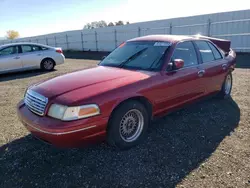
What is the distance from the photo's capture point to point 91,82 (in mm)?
3260

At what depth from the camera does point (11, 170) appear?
2939 millimetres

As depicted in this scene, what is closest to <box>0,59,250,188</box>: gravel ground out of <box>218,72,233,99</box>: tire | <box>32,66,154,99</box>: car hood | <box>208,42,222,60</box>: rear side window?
<box>32,66,154,99</box>: car hood

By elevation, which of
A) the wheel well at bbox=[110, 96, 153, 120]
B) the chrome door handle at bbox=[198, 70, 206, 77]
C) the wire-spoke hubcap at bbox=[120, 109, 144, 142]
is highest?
the chrome door handle at bbox=[198, 70, 206, 77]

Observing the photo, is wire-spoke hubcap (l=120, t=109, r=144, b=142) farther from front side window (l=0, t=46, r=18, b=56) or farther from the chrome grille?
front side window (l=0, t=46, r=18, b=56)

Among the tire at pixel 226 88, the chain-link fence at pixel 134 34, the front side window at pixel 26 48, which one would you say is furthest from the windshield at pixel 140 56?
the chain-link fence at pixel 134 34

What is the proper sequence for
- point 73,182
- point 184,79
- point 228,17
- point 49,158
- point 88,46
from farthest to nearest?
point 88,46 → point 228,17 → point 184,79 → point 49,158 → point 73,182

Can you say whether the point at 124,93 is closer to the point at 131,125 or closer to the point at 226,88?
the point at 131,125

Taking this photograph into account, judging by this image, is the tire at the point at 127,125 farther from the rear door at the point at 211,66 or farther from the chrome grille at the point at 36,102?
the rear door at the point at 211,66

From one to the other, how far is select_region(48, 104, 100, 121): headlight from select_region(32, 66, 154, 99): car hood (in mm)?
169

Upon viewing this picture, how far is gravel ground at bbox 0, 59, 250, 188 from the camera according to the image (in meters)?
2.69

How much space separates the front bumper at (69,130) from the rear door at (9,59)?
7804 millimetres

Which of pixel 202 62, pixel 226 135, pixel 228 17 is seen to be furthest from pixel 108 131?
pixel 228 17

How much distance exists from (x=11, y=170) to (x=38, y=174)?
0.41 meters

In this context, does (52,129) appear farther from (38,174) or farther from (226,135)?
(226,135)
